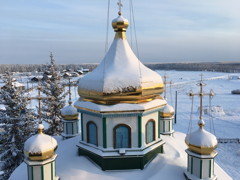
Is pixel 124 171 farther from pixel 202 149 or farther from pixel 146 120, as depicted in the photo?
pixel 202 149

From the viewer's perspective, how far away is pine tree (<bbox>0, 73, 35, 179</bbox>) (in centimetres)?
1265

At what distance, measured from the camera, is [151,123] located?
23.7 feet

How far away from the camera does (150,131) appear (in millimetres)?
7188

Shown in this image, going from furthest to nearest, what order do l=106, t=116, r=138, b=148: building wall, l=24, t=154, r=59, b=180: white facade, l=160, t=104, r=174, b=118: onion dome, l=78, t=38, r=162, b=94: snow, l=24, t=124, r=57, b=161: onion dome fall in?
l=160, t=104, r=174, b=118: onion dome → l=106, t=116, r=138, b=148: building wall → l=78, t=38, r=162, b=94: snow → l=24, t=154, r=59, b=180: white facade → l=24, t=124, r=57, b=161: onion dome

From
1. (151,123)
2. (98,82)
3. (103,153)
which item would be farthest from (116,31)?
(103,153)

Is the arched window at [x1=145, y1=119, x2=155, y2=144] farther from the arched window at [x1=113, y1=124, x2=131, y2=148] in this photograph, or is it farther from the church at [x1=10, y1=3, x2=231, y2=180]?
the arched window at [x1=113, y1=124, x2=131, y2=148]

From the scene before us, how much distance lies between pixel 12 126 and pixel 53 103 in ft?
16.5

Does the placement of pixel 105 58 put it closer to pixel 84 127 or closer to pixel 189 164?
pixel 84 127

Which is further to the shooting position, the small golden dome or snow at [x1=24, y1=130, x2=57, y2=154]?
the small golden dome

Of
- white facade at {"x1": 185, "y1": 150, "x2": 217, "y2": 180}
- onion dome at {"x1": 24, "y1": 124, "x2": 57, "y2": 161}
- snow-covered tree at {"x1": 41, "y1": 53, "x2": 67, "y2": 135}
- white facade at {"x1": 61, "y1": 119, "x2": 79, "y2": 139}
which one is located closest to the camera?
onion dome at {"x1": 24, "y1": 124, "x2": 57, "y2": 161}

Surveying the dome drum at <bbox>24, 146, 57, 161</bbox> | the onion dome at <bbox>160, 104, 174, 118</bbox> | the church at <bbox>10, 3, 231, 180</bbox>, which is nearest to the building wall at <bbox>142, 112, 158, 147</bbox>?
the church at <bbox>10, 3, 231, 180</bbox>

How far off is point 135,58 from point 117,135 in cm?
242

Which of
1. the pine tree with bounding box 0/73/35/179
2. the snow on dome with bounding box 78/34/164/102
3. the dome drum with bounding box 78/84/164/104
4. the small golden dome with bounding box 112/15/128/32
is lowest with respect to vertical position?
the pine tree with bounding box 0/73/35/179

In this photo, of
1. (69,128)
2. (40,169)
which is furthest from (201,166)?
(69,128)
